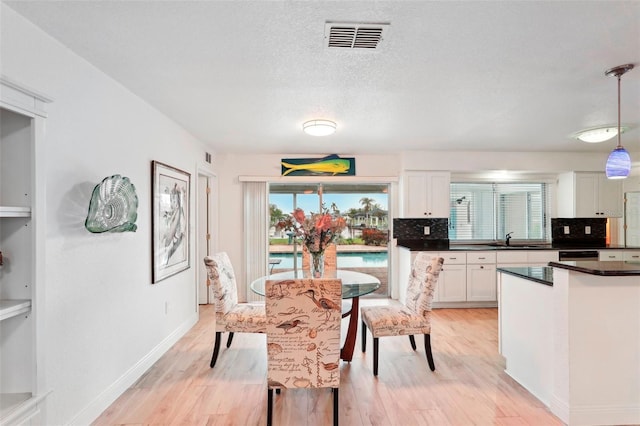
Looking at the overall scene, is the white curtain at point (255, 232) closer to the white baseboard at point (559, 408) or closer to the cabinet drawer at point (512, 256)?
the cabinet drawer at point (512, 256)

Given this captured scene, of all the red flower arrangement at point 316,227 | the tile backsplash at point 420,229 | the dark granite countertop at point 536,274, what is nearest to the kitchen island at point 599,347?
the dark granite countertop at point 536,274

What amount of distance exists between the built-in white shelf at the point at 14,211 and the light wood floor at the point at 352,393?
4.93 ft

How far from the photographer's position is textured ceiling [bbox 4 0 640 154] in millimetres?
1554

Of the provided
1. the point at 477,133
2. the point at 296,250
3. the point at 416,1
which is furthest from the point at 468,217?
the point at 416,1

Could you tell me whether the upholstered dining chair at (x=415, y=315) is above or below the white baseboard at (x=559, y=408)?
above

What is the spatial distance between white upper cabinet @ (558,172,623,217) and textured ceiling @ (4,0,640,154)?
1.83m

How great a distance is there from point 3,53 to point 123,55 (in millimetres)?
592

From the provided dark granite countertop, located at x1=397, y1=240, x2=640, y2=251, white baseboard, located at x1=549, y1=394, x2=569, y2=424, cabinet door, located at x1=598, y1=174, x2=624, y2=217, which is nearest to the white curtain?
dark granite countertop, located at x1=397, y1=240, x2=640, y2=251

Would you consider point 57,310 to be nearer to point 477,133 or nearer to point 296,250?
point 296,250

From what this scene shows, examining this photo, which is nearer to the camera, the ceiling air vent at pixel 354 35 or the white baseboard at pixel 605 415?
the ceiling air vent at pixel 354 35

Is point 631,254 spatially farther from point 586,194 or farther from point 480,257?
point 480,257

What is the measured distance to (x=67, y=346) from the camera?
1896 millimetres

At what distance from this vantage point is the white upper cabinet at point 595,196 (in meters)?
5.01

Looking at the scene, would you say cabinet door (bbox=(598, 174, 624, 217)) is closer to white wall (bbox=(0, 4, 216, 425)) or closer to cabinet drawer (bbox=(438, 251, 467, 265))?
cabinet drawer (bbox=(438, 251, 467, 265))
